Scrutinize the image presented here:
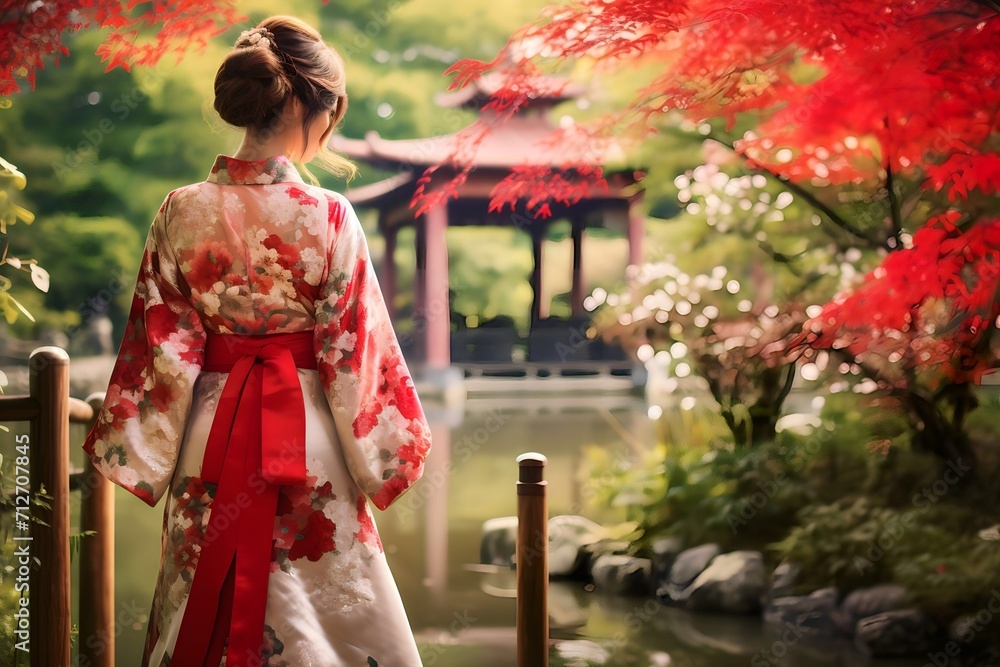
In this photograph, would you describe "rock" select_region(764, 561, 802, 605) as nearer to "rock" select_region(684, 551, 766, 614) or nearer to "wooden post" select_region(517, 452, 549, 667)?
"rock" select_region(684, 551, 766, 614)

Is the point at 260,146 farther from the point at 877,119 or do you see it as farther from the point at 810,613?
the point at 810,613

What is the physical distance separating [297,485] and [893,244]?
123 inches

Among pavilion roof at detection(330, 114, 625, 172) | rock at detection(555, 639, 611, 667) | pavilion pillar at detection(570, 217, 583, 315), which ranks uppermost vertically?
pavilion roof at detection(330, 114, 625, 172)

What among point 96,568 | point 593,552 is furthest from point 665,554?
point 96,568

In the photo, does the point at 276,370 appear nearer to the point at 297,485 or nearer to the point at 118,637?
the point at 297,485

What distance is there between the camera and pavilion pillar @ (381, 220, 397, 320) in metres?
11.0

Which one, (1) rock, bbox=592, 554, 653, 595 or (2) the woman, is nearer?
(2) the woman

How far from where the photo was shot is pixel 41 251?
8133mm

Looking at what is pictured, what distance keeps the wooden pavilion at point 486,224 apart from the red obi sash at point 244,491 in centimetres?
707

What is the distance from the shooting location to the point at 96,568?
2674 millimetres

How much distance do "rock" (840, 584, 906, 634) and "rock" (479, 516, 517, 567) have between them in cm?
167

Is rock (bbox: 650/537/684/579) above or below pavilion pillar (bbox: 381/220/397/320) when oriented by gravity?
below

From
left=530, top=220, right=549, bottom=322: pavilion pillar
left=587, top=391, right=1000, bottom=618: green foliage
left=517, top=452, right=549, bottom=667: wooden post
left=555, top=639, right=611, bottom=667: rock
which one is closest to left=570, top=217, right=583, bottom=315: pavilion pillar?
left=530, top=220, right=549, bottom=322: pavilion pillar

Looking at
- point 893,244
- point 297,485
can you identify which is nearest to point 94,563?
point 297,485
